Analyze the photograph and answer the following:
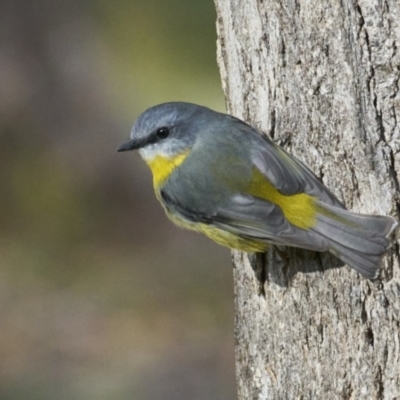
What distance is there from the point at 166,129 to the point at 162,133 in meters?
0.03

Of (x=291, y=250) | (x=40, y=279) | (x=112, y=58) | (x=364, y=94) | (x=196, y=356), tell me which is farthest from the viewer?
(x=112, y=58)

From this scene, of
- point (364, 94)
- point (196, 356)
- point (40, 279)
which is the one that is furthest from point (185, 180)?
point (40, 279)

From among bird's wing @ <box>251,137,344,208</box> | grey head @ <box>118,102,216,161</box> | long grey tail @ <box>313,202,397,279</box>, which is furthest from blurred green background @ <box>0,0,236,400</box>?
long grey tail @ <box>313,202,397,279</box>

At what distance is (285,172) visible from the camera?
364cm

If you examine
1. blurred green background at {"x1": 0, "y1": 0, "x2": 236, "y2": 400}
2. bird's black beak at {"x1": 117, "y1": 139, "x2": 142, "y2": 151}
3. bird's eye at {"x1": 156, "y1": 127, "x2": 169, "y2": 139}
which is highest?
bird's eye at {"x1": 156, "y1": 127, "x2": 169, "y2": 139}

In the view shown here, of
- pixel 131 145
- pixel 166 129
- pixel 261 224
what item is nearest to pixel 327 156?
pixel 261 224

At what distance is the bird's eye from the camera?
156 inches

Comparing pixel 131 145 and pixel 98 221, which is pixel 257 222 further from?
pixel 98 221

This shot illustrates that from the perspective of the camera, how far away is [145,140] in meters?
3.96

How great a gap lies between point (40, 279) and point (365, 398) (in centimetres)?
630

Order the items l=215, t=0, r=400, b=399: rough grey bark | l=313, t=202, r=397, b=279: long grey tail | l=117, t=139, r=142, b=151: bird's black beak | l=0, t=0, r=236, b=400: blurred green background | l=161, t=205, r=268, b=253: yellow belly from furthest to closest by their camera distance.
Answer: l=0, t=0, r=236, b=400: blurred green background, l=117, t=139, r=142, b=151: bird's black beak, l=161, t=205, r=268, b=253: yellow belly, l=215, t=0, r=400, b=399: rough grey bark, l=313, t=202, r=397, b=279: long grey tail

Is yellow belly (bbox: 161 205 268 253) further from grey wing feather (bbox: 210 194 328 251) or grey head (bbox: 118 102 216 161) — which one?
grey head (bbox: 118 102 216 161)

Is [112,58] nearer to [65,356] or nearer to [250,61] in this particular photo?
[65,356]

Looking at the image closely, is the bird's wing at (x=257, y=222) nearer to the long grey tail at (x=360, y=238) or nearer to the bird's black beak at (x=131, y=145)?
the long grey tail at (x=360, y=238)
